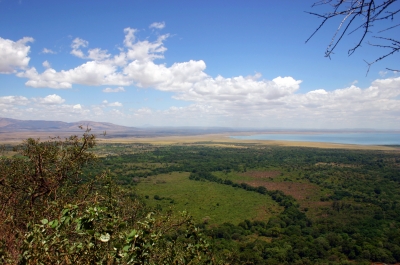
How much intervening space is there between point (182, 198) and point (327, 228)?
76.2ft

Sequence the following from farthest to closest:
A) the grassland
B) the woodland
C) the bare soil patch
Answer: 1. the bare soil patch
2. the grassland
3. the woodland

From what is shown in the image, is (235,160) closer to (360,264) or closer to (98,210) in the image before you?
(360,264)

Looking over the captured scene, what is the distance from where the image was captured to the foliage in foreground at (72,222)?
3.15 m

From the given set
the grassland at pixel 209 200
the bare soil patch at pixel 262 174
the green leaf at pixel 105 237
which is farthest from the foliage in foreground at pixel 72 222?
the bare soil patch at pixel 262 174

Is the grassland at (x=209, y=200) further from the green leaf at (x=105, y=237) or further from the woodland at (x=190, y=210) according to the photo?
the green leaf at (x=105, y=237)

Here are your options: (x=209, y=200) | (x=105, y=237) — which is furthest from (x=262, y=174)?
(x=105, y=237)

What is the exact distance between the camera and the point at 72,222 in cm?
343

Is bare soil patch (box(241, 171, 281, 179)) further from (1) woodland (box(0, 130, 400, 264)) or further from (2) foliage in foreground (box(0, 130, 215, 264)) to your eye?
(2) foliage in foreground (box(0, 130, 215, 264))

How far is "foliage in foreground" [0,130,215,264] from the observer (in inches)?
124

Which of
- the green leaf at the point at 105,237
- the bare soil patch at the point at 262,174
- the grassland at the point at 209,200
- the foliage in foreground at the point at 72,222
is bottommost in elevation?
the grassland at the point at 209,200

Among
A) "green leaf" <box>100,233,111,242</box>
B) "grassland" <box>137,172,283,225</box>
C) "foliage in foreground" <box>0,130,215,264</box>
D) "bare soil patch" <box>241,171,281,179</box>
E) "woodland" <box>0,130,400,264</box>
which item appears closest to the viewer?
"green leaf" <box>100,233,111,242</box>

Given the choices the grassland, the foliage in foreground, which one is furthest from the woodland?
the grassland

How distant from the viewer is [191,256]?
17.3 feet

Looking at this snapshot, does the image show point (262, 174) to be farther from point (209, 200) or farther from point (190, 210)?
point (190, 210)
